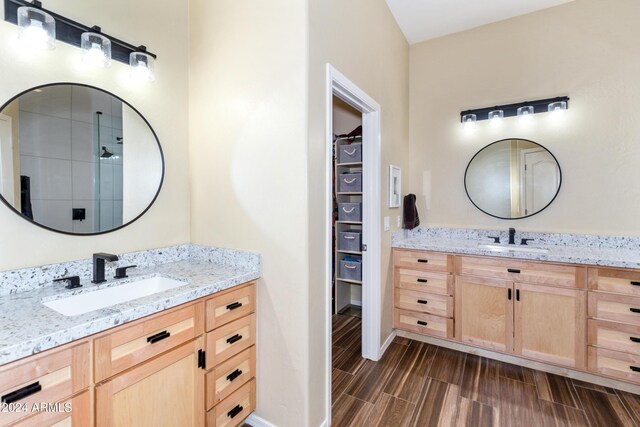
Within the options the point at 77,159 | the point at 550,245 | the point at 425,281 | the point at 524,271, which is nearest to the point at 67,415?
the point at 77,159

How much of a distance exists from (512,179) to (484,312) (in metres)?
1.35

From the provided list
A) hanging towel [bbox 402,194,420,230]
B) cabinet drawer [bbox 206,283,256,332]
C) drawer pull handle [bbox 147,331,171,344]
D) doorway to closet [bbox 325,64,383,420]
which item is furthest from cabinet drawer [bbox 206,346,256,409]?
hanging towel [bbox 402,194,420,230]

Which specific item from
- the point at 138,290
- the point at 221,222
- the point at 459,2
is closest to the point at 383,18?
the point at 459,2

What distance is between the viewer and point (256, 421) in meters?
1.76

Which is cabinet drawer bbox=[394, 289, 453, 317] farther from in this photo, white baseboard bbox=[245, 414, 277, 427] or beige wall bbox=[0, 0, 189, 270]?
beige wall bbox=[0, 0, 189, 270]

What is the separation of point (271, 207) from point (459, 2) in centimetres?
261

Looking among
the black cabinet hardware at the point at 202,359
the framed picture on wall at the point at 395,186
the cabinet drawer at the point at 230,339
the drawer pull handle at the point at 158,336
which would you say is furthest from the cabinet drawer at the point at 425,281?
the drawer pull handle at the point at 158,336

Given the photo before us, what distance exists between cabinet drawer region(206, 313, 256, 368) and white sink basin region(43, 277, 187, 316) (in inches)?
13.1

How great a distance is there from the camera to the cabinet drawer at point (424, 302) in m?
2.62

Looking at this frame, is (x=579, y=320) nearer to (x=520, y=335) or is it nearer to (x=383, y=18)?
(x=520, y=335)

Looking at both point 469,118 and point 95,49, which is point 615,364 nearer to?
point 469,118

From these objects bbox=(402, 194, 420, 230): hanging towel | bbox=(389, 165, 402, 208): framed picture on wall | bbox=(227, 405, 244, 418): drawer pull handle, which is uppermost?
bbox=(389, 165, 402, 208): framed picture on wall

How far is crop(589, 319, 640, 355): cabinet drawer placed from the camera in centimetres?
198

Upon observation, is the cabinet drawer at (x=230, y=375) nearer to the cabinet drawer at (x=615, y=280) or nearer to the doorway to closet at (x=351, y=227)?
the doorway to closet at (x=351, y=227)
